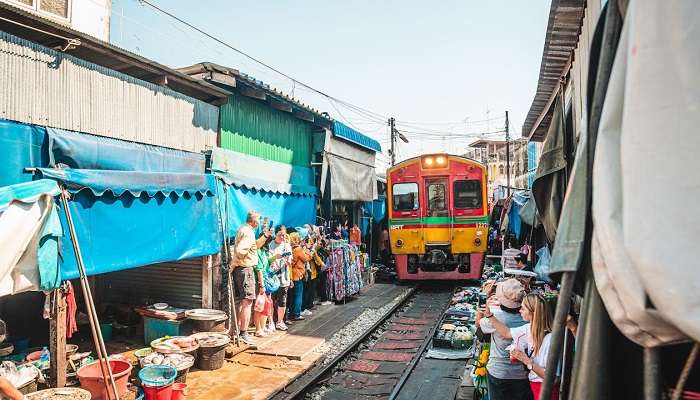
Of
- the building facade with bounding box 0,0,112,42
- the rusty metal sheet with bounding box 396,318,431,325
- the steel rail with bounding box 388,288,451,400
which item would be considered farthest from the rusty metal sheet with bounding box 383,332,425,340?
the building facade with bounding box 0,0,112,42

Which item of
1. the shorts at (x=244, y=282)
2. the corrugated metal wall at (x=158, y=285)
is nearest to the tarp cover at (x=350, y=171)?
the shorts at (x=244, y=282)

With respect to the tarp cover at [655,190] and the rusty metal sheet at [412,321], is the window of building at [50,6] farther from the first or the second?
the tarp cover at [655,190]

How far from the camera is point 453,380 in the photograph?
7.04 metres

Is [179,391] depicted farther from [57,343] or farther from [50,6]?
[50,6]

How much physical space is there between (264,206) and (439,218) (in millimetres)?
5972

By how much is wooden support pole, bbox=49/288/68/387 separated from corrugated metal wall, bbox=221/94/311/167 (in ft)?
13.9

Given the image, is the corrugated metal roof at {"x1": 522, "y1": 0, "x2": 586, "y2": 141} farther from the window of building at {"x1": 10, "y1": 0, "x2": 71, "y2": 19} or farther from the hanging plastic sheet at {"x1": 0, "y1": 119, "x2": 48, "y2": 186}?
the window of building at {"x1": 10, "y1": 0, "x2": 71, "y2": 19}

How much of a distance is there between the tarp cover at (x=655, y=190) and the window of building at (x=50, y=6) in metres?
9.18

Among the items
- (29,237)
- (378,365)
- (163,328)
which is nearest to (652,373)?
(29,237)

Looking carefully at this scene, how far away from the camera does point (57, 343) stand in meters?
5.33

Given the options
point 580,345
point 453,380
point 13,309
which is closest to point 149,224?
point 13,309

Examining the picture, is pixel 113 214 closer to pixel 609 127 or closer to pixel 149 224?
pixel 149 224

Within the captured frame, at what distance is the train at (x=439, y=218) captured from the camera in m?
13.4

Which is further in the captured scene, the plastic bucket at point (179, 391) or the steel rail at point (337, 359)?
the steel rail at point (337, 359)
